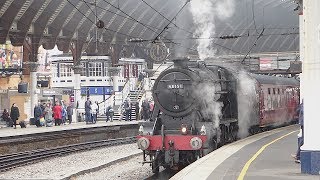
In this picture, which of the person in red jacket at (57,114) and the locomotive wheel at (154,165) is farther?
the person in red jacket at (57,114)

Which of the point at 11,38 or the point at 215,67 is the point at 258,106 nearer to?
the point at 215,67

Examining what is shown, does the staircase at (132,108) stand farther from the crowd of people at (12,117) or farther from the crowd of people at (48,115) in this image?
the crowd of people at (12,117)

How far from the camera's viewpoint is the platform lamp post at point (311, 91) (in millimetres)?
9370

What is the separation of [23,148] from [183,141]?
28.9ft

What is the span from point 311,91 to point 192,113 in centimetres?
472

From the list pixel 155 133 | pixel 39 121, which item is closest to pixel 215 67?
pixel 155 133

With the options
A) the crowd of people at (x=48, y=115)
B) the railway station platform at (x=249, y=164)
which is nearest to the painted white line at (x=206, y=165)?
the railway station platform at (x=249, y=164)

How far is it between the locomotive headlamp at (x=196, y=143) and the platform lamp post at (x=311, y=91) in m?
3.55

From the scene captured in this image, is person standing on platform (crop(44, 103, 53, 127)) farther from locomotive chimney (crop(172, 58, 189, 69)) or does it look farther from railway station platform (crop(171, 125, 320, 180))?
locomotive chimney (crop(172, 58, 189, 69))

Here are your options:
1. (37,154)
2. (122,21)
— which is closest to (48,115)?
(37,154)

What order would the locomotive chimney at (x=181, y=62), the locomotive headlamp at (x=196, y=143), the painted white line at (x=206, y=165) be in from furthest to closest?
1. the locomotive chimney at (x=181, y=62)
2. the locomotive headlamp at (x=196, y=143)
3. the painted white line at (x=206, y=165)

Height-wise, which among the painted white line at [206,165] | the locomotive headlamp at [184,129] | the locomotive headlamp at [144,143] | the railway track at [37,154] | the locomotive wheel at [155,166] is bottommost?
the railway track at [37,154]

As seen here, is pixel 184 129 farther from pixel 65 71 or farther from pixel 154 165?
pixel 65 71

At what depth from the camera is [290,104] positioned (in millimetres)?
27578
